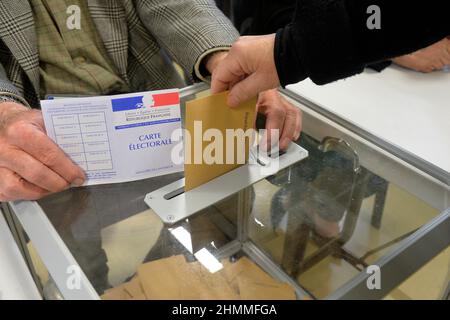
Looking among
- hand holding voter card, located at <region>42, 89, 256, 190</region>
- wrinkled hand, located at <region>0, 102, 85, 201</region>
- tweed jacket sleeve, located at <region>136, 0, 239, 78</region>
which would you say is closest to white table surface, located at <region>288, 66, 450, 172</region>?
tweed jacket sleeve, located at <region>136, 0, 239, 78</region>

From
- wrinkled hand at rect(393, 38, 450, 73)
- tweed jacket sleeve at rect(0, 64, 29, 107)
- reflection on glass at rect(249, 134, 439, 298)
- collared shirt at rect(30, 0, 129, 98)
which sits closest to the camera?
reflection on glass at rect(249, 134, 439, 298)

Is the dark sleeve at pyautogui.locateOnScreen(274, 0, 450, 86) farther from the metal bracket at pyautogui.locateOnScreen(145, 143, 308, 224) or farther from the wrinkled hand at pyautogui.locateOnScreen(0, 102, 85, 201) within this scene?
the wrinkled hand at pyautogui.locateOnScreen(0, 102, 85, 201)

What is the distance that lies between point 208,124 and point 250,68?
0.11 m

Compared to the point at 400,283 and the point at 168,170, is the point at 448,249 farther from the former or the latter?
the point at 168,170

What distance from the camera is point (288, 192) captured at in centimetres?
78

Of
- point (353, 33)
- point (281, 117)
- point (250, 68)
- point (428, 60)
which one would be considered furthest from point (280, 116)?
point (428, 60)

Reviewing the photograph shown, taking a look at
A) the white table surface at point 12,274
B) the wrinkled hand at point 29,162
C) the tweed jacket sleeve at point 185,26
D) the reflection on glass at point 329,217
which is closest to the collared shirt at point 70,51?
the tweed jacket sleeve at point 185,26

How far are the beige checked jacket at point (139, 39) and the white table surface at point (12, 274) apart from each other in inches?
10.6

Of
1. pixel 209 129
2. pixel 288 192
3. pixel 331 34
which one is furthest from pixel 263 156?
pixel 331 34

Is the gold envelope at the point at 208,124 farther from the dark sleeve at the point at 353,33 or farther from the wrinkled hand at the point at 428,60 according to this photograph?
the wrinkled hand at the point at 428,60

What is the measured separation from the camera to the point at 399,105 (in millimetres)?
1058

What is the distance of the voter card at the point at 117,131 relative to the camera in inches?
A: 26.0

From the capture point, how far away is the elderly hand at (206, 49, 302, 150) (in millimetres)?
858

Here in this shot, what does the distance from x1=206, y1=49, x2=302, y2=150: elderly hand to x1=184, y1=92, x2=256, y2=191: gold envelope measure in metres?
0.12
